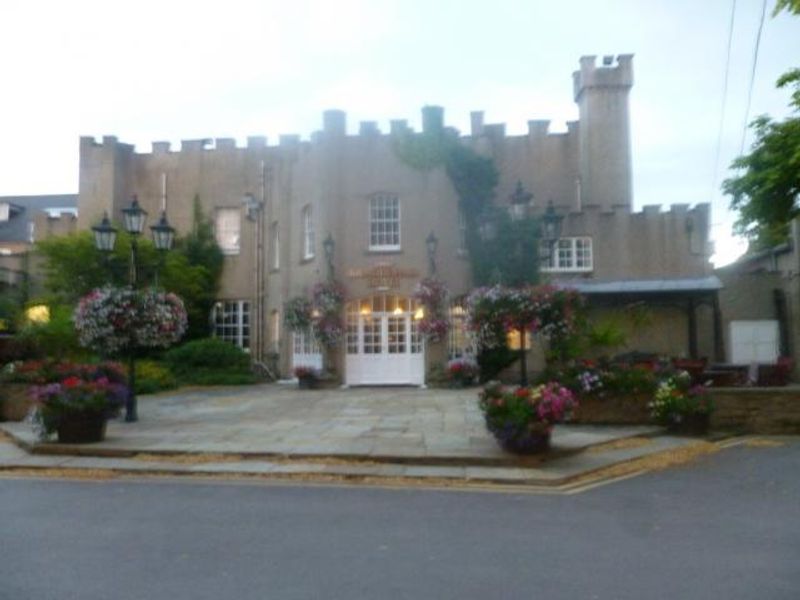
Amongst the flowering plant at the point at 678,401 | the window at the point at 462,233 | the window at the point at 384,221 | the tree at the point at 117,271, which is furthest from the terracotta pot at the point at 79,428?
the window at the point at 462,233

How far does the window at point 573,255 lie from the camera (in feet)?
86.4

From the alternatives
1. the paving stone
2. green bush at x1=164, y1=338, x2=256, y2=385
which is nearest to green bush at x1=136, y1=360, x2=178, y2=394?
green bush at x1=164, y1=338, x2=256, y2=385

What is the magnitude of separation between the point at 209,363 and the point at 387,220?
285 inches

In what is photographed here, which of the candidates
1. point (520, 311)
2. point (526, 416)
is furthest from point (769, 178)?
point (526, 416)

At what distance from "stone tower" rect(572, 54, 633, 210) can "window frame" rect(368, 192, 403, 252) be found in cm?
822

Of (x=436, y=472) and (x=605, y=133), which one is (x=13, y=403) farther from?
(x=605, y=133)

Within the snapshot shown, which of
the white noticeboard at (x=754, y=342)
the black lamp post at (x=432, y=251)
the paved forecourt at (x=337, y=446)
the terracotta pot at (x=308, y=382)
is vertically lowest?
the paved forecourt at (x=337, y=446)

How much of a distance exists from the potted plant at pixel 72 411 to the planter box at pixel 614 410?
7.83m

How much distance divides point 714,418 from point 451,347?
9968 mm

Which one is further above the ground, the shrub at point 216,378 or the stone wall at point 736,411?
the shrub at point 216,378

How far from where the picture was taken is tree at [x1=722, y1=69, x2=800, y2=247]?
20.6 meters

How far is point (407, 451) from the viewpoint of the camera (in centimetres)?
1113

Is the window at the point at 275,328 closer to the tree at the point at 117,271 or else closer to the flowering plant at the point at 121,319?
the tree at the point at 117,271

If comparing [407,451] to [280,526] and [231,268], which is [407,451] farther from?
[231,268]
